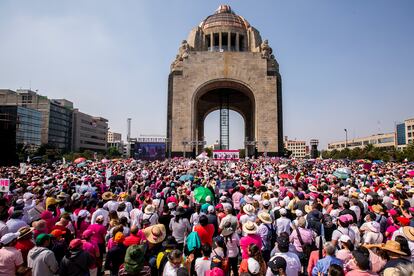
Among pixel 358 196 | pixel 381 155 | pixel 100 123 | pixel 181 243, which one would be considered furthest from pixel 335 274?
pixel 100 123

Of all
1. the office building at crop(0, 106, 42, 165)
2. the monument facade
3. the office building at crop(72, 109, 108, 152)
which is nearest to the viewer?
the office building at crop(0, 106, 42, 165)

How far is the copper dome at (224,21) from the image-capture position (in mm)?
49734

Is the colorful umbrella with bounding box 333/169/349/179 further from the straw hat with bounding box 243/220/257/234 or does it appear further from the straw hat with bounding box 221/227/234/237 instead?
the straw hat with bounding box 221/227/234/237

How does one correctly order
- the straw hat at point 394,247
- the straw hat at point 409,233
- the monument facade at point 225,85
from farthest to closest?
the monument facade at point 225,85
the straw hat at point 409,233
the straw hat at point 394,247

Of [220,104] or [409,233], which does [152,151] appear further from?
[220,104]

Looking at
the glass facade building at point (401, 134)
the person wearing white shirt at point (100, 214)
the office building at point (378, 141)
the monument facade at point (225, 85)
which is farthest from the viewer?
the office building at point (378, 141)

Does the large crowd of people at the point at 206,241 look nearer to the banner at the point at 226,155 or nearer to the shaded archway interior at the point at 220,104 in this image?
the banner at the point at 226,155

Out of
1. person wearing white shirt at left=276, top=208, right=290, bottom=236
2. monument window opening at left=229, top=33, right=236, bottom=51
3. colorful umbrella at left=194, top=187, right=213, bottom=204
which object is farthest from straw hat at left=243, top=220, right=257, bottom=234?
monument window opening at left=229, top=33, right=236, bottom=51

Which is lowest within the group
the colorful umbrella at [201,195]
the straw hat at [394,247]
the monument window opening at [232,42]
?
the straw hat at [394,247]

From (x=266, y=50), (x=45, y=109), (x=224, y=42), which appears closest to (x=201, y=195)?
(x=266, y=50)

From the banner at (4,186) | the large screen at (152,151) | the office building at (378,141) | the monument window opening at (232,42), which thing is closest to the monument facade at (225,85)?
the monument window opening at (232,42)

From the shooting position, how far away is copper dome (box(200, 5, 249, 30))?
49.7 meters

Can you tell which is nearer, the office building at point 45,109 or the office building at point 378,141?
the office building at point 45,109

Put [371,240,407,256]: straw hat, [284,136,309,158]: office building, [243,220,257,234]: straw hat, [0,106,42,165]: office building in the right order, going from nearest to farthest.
A: [371,240,407,256]: straw hat, [243,220,257,234]: straw hat, [0,106,42,165]: office building, [284,136,309,158]: office building
